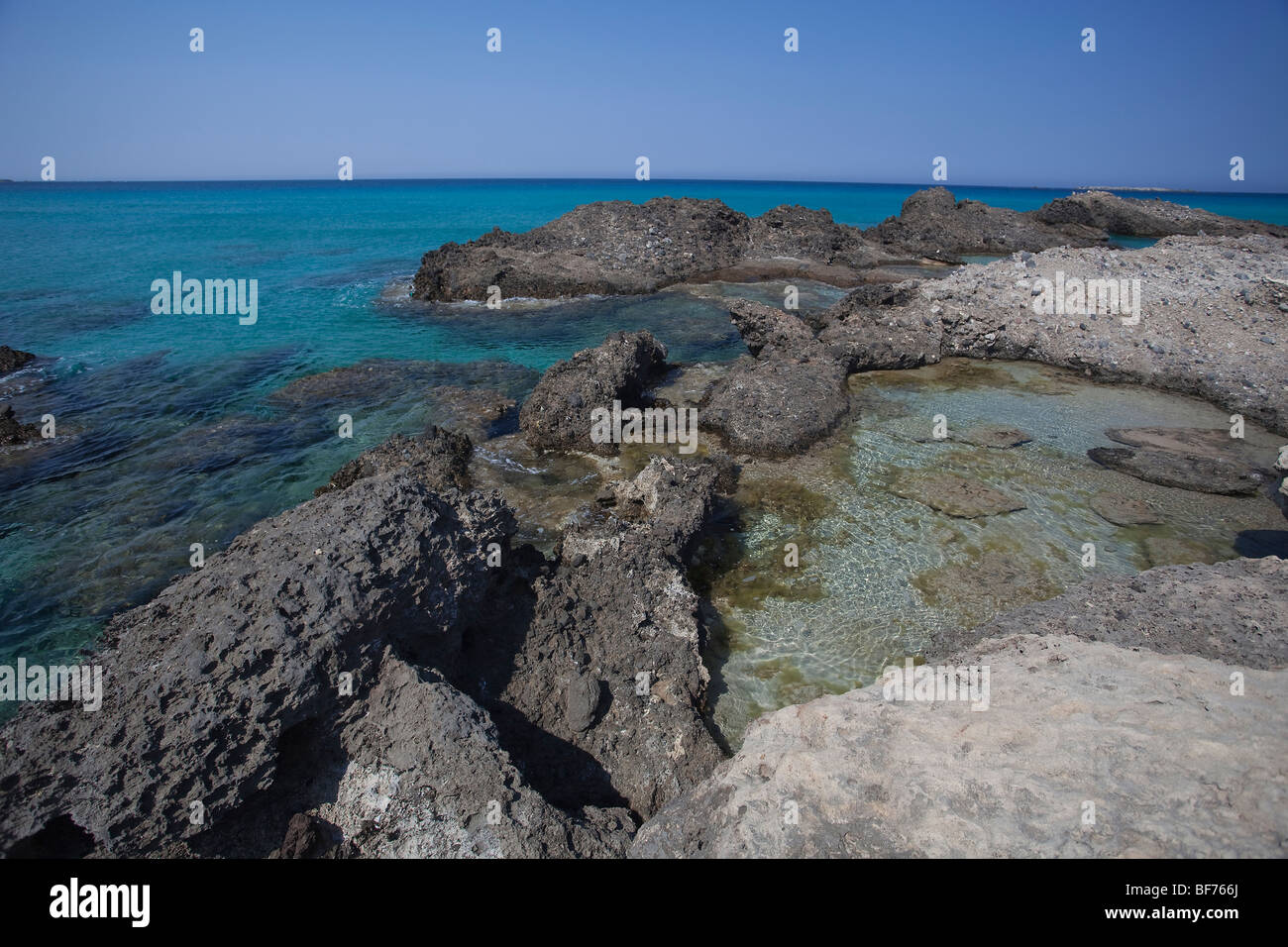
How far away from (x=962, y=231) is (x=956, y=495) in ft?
123

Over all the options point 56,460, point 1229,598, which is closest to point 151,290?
point 56,460

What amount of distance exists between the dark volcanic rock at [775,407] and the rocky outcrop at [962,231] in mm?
28247

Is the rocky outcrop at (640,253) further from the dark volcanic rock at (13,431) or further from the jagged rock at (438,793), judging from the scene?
the jagged rock at (438,793)

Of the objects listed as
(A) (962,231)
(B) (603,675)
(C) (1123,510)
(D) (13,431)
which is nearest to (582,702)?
(B) (603,675)

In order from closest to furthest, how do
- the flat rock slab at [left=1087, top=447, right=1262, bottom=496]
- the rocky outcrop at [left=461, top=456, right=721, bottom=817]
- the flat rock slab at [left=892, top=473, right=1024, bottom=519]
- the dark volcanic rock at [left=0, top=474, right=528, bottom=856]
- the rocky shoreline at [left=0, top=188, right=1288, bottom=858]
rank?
the rocky shoreline at [left=0, top=188, right=1288, bottom=858] < the dark volcanic rock at [left=0, top=474, right=528, bottom=856] < the rocky outcrop at [left=461, top=456, right=721, bottom=817] < the flat rock slab at [left=892, top=473, right=1024, bottom=519] < the flat rock slab at [left=1087, top=447, right=1262, bottom=496]

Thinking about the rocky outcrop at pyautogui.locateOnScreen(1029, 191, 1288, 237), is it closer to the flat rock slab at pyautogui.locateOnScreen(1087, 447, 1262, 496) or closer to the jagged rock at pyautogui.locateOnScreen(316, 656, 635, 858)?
the flat rock slab at pyautogui.locateOnScreen(1087, 447, 1262, 496)

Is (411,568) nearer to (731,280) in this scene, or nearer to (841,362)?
(841,362)

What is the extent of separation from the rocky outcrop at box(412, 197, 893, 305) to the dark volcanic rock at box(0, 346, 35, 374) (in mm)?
13177

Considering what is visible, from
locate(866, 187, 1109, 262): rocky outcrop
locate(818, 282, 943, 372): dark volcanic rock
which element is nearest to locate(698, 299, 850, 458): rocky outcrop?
locate(818, 282, 943, 372): dark volcanic rock

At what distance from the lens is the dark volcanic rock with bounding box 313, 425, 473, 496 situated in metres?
10.8

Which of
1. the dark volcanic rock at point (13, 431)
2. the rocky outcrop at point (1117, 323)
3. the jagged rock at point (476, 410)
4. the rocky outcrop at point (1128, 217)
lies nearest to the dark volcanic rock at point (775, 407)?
the rocky outcrop at point (1117, 323)

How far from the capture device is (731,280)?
30.8 meters

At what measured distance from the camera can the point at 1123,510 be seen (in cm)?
1070

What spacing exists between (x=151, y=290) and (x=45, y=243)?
25270 millimetres
